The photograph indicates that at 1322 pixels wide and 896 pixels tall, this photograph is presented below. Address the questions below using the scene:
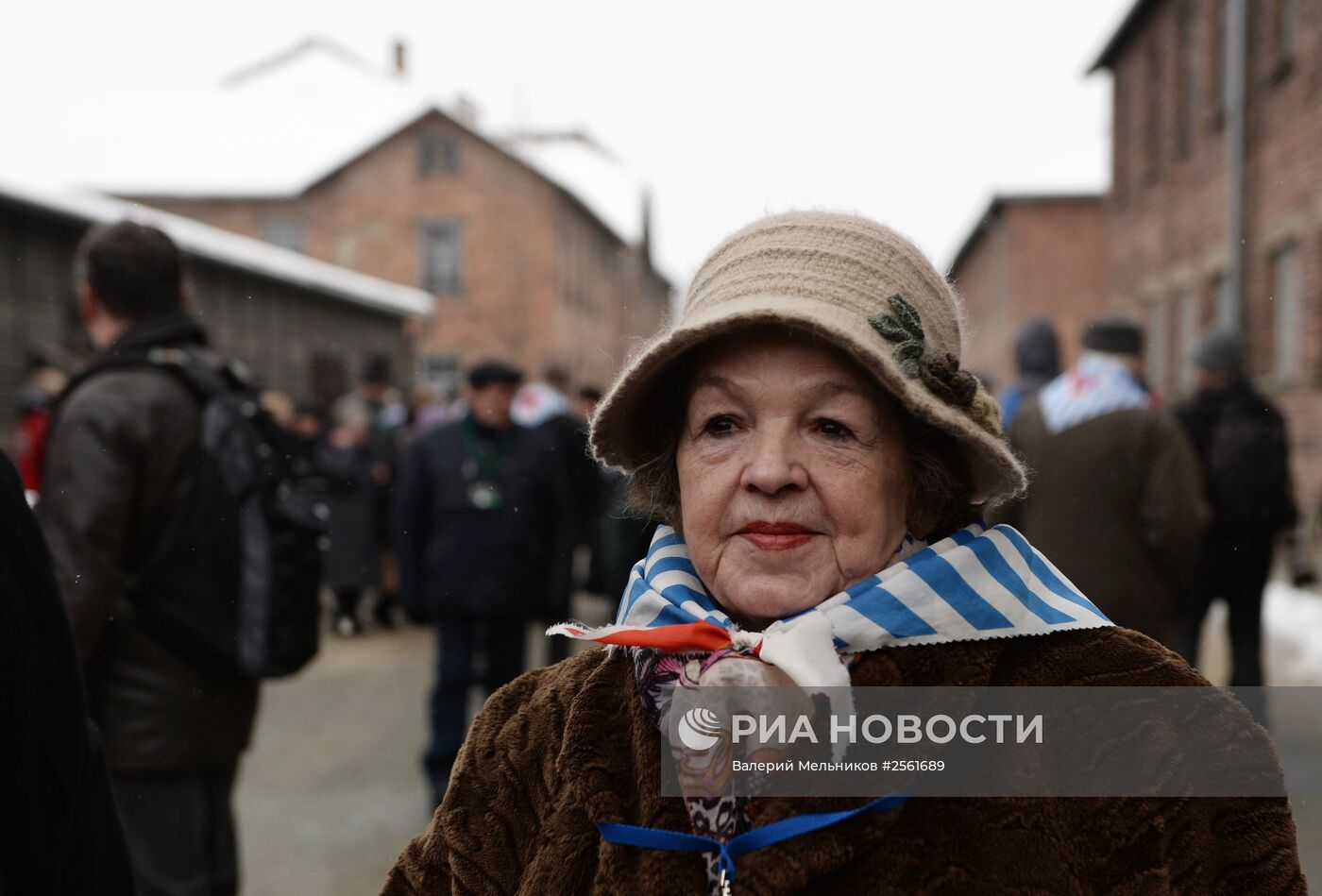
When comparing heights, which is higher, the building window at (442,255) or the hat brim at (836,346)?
the building window at (442,255)

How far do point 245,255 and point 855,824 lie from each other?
17231 mm

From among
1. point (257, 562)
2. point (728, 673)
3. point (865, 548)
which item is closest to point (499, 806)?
point (728, 673)

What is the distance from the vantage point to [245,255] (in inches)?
683

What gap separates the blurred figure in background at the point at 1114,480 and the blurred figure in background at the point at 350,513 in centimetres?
736

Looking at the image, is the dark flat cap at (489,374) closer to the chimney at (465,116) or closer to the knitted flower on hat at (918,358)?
the knitted flower on hat at (918,358)

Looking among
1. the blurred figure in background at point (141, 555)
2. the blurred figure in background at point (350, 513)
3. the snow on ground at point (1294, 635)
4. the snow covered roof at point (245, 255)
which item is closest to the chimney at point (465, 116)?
the snow covered roof at point (245, 255)

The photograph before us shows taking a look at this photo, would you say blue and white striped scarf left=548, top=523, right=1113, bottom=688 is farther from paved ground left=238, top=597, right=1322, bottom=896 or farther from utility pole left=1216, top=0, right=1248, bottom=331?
utility pole left=1216, top=0, right=1248, bottom=331

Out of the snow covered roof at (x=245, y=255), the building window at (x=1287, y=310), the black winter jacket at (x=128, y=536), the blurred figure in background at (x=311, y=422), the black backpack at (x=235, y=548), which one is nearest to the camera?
the black winter jacket at (x=128, y=536)

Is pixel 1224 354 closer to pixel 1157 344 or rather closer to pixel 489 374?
pixel 489 374

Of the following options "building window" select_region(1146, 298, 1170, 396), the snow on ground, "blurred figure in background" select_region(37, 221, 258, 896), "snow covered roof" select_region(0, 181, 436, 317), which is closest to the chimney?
"snow covered roof" select_region(0, 181, 436, 317)

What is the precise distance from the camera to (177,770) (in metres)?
3.24

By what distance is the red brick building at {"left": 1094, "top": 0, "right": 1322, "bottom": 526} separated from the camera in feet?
31.4

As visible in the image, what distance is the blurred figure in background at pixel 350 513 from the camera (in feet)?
32.6

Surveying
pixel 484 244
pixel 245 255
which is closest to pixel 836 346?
pixel 245 255
